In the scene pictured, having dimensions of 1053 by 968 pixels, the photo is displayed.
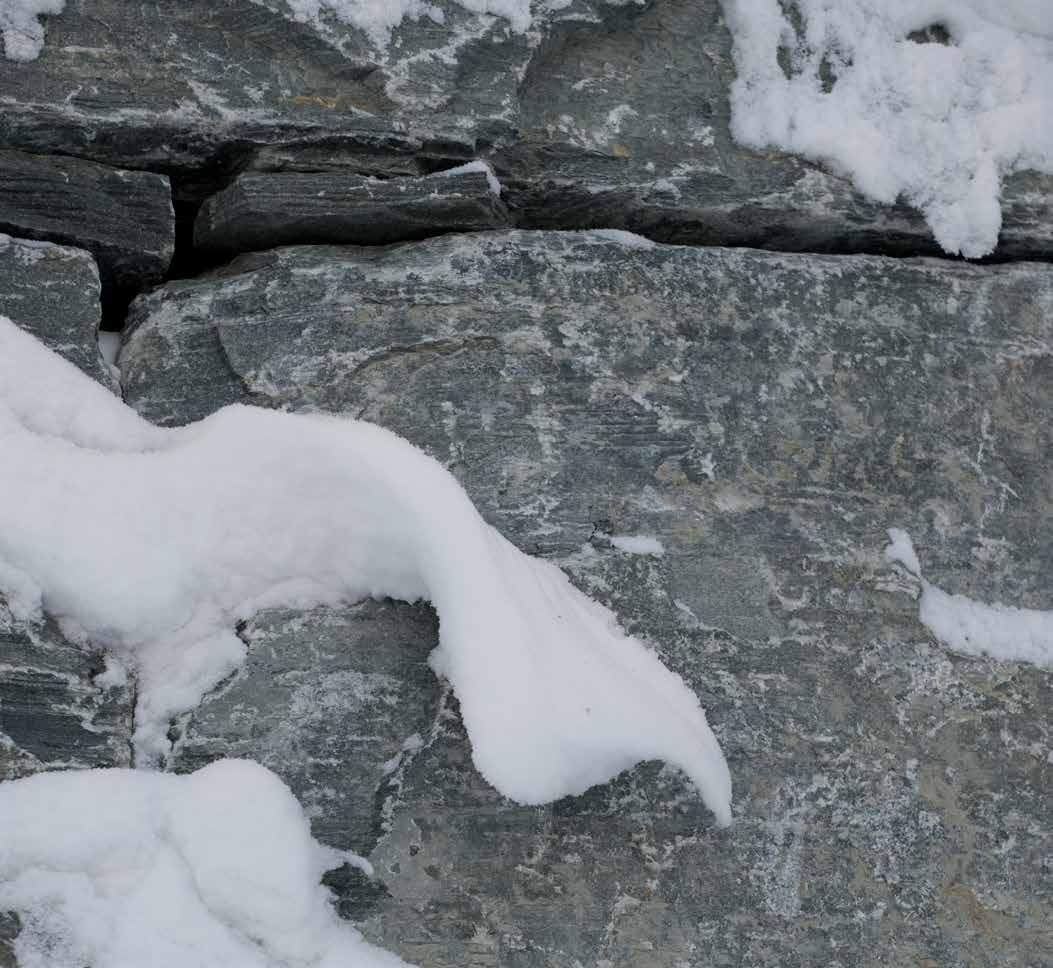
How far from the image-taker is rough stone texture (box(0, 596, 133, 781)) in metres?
1.80

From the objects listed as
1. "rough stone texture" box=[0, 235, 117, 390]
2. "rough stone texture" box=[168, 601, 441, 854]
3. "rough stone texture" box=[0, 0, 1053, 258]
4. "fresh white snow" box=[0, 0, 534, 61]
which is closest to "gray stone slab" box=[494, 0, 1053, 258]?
"rough stone texture" box=[0, 0, 1053, 258]

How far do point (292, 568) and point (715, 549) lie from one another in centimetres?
76

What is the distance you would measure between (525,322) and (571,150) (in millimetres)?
400

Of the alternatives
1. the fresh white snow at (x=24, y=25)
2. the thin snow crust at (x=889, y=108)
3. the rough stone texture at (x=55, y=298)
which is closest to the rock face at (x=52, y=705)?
the rough stone texture at (x=55, y=298)

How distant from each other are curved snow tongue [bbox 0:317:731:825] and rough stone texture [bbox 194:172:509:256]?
43 centimetres

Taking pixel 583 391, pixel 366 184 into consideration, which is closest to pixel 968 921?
pixel 583 391

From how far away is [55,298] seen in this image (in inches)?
81.7

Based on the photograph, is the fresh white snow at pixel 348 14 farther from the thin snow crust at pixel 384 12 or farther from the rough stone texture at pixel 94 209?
the rough stone texture at pixel 94 209

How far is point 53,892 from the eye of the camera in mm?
1717

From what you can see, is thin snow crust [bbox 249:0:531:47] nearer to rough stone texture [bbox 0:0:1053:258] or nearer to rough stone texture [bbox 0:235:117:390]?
rough stone texture [bbox 0:0:1053:258]

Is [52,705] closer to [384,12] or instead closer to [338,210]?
[338,210]

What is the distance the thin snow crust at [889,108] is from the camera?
2402mm

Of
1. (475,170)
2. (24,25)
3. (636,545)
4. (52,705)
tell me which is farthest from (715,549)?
(24,25)

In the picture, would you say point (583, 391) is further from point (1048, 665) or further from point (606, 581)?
point (1048, 665)
